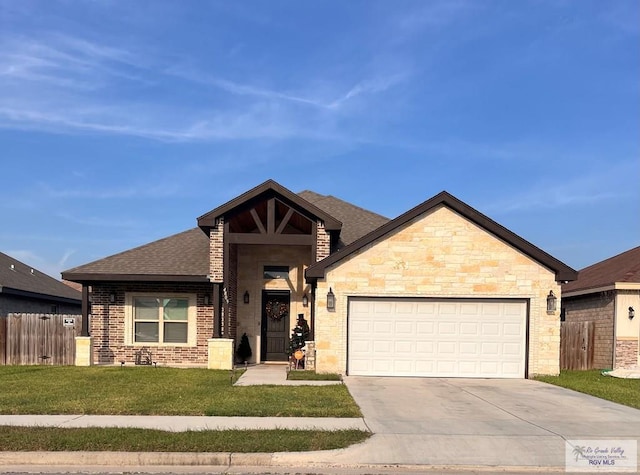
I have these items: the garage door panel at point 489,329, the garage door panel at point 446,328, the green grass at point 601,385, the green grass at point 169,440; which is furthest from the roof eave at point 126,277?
the green grass at point 601,385

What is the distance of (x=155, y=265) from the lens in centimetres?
1745

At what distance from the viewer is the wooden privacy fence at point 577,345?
59.2ft

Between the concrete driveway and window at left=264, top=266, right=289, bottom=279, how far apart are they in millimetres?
5772

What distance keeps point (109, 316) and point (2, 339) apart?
346 centimetres

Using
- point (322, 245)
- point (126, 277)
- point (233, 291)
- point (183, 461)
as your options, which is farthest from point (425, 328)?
point (183, 461)

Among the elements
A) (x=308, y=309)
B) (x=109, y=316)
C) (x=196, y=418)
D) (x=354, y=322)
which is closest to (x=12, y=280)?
(x=109, y=316)

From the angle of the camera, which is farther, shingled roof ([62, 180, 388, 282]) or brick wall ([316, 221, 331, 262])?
shingled roof ([62, 180, 388, 282])

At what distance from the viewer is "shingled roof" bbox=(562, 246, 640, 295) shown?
1767cm

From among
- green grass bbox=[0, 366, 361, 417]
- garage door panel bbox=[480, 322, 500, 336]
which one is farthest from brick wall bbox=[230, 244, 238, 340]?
garage door panel bbox=[480, 322, 500, 336]

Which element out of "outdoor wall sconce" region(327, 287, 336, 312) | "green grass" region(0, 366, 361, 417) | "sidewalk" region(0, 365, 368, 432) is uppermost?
"outdoor wall sconce" region(327, 287, 336, 312)

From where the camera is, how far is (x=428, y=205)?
15328 millimetres

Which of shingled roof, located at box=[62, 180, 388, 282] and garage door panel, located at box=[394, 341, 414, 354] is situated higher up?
shingled roof, located at box=[62, 180, 388, 282]

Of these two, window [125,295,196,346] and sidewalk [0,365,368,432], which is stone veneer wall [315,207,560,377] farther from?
sidewalk [0,365,368,432]

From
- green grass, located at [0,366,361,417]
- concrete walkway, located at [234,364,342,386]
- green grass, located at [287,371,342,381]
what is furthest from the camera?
green grass, located at [287,371,342,381]
